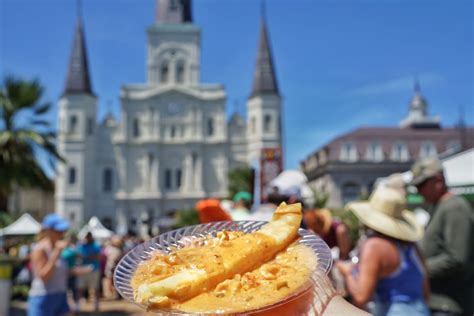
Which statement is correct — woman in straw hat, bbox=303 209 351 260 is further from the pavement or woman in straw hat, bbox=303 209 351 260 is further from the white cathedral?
the white cathedral

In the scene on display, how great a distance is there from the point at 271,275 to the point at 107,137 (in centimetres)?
4695

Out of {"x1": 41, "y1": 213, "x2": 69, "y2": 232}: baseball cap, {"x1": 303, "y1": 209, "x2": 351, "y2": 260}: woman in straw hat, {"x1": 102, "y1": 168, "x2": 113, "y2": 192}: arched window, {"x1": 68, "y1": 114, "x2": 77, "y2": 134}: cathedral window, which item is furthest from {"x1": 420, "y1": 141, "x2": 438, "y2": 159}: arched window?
{"x1": 41, "y1": 213, "x2": 69, "y2": 232}: baseball cap

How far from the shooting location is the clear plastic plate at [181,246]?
3.28 ft

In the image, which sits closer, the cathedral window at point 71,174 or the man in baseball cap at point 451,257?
the man in baseball cap at point 451,257

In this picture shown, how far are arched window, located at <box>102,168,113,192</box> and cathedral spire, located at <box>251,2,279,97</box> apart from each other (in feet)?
52.9

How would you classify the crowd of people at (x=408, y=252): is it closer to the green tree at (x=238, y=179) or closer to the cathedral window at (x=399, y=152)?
the green tree at (x=238, y=179)

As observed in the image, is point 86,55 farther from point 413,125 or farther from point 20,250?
point 20,250

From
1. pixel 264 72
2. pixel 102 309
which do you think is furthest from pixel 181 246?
pixel 264 72

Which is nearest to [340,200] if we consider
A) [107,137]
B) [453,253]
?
[107,137]

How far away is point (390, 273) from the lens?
242cm

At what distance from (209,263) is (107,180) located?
151 feet

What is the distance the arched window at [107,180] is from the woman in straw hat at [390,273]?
44.3 m

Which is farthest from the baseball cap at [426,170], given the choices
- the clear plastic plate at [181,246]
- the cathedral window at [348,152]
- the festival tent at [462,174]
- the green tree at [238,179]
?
the cathedral window at [348,152]

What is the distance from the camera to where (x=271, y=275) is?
94cm
